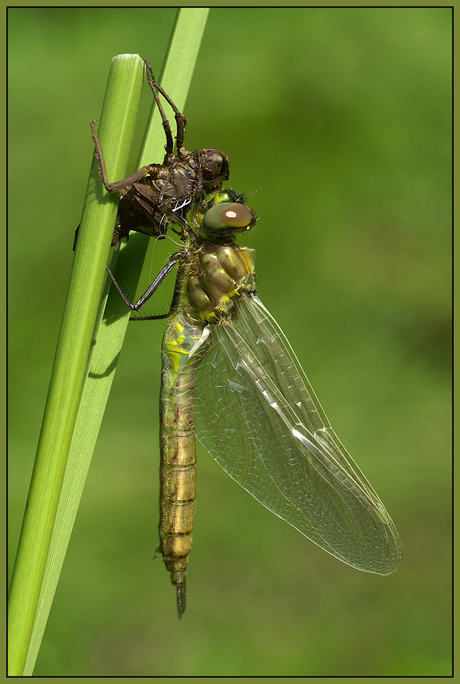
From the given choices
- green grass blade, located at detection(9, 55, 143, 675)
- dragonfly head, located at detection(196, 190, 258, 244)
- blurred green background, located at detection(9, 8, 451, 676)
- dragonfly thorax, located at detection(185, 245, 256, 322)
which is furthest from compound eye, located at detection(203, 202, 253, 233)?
blurred green background, located at detection(9, 8, 451, 676)

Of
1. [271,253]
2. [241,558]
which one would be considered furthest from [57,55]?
[241,558]

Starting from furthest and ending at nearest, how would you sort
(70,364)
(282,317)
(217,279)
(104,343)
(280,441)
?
(282,317) < (280,441) < (217,279) < (104,343) < (70,364)

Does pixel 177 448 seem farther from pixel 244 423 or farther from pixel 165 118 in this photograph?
pixel 165 118

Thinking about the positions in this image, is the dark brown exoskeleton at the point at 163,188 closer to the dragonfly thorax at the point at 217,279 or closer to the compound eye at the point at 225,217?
the compound eye at the point at 225,217

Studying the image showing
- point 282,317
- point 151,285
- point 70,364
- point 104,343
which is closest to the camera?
point 70,364

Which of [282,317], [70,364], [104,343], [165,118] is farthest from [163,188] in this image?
[282,317]

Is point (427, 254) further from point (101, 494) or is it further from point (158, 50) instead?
point (101, 494)

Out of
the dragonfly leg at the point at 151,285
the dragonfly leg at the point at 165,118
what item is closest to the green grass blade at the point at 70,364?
the dragonfly leg at the point at 151,285
